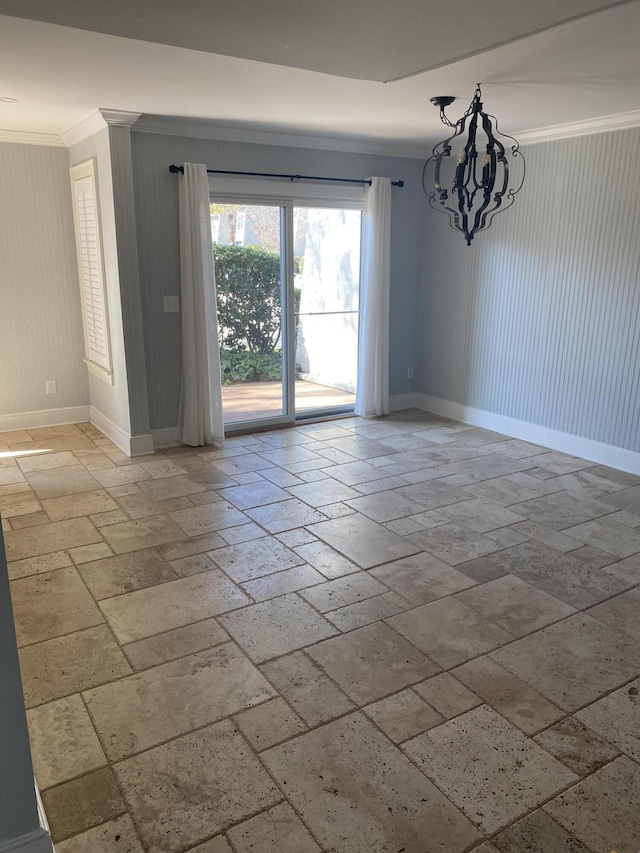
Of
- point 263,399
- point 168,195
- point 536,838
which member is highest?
point 168,195

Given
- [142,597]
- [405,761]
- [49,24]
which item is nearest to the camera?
[405,761]

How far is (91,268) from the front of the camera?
529cm

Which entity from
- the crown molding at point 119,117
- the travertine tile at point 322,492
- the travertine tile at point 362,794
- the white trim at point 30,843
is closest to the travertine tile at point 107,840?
the white trim at point 30,843

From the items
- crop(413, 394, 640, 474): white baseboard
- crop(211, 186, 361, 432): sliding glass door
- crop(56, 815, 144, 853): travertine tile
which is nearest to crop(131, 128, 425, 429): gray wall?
crop(211, 186, 361, 432): sliding glass door

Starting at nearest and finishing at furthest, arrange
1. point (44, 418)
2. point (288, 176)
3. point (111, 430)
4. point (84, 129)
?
point (84, 129), point (288, 176), point (111, 430), point (44, 418)

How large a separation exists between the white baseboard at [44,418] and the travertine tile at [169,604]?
10.6 ft

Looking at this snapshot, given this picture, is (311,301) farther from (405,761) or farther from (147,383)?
(405,761)

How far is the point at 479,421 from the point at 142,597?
3812mm

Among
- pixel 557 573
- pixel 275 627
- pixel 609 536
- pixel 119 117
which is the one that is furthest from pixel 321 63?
pixel 609 536

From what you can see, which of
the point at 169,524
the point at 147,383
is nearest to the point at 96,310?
the point at 147,383

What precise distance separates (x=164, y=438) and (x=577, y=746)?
152 inches

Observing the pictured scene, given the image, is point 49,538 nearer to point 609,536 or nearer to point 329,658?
point 329,658

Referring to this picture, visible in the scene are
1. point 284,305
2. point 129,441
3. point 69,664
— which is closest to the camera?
point 69,664

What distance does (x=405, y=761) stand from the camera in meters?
2.12
